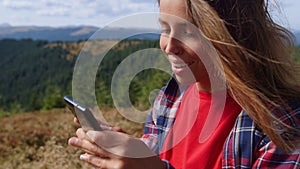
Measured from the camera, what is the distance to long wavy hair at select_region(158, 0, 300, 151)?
122cm

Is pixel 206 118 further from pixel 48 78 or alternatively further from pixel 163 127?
pixel 48 78

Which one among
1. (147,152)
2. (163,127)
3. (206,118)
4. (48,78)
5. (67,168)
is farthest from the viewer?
(48,78)

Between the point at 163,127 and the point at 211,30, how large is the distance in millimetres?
456

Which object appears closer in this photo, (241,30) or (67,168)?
(241,30)

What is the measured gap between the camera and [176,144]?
1472mm

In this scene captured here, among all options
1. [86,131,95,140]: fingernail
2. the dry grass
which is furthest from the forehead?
the dry grass

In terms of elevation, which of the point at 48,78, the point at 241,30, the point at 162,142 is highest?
the point at 241,30

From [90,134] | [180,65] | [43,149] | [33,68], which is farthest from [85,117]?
[33,68]

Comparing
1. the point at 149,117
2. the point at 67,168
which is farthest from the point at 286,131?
the point at 67,168

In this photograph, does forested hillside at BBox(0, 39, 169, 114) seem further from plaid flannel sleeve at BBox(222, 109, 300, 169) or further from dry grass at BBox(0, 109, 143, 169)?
plaid flannel sleeve at BBox(222, 109, 300, 169)

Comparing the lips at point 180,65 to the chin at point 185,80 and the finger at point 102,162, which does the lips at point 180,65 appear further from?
the finger at point 102,162

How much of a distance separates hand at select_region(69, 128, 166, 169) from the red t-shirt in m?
0.24

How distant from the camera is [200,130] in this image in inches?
56.1

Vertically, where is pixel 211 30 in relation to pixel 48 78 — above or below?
above
